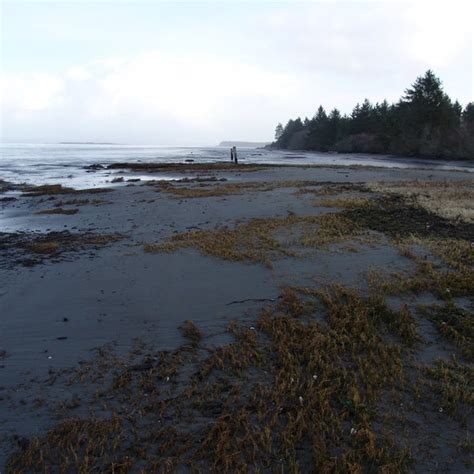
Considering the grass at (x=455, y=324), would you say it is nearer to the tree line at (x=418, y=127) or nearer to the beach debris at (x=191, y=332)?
the beach debris at (x=191, y=332)

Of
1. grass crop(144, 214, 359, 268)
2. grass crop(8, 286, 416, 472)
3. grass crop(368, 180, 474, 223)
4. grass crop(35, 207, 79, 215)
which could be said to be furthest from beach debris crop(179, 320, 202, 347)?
grass crop(35, 207, 79, 215)

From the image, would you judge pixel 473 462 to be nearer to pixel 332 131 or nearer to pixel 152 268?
pixel 152 268

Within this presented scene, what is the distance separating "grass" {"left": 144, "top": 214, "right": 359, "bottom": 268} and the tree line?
163 ft

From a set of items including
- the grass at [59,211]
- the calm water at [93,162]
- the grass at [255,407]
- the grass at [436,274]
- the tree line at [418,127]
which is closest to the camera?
the grass at [255,407]

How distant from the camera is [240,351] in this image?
4203 mm

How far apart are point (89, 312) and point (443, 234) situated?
8155 millimetres

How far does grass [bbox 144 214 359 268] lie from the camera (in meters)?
7.66

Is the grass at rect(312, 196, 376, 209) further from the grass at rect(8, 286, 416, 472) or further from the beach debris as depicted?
the beach debris

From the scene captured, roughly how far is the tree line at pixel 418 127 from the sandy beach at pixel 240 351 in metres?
52.8

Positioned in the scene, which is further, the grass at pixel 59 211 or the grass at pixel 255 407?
the grass at pixel 59 211

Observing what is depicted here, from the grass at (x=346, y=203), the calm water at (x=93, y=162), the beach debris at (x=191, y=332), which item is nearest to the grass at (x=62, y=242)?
the beach debris at (x=191, y=332)

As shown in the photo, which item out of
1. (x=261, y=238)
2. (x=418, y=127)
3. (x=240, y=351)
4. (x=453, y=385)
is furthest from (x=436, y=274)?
(x=418, y=127)

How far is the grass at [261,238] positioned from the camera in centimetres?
766

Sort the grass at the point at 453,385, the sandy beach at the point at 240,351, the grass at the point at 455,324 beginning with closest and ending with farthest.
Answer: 1. the sandy beach at the point at 240,351
2. the grass at the point at 453,385
3. the grass at the point at 455,324
